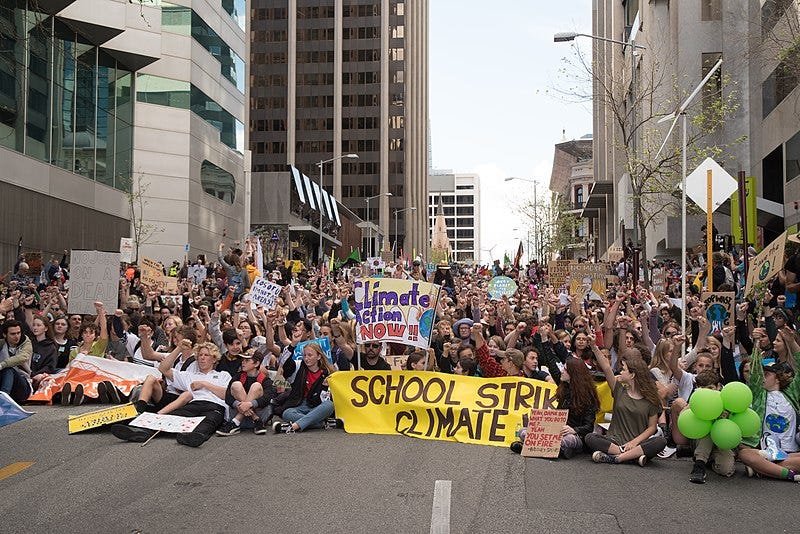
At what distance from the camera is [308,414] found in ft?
38.5

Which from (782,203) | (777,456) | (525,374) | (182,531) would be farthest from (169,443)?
(782,203)

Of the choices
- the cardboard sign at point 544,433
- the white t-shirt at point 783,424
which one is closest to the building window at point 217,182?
the cardboard sign at point 544,433

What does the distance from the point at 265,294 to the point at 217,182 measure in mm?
33534

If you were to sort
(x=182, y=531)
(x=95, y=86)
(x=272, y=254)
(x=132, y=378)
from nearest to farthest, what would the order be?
1. (x=182, y=531)
2. (x=132, y=378)
3. (x=95, y=86)
4. (x=272, y=254)

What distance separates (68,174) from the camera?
3528 cm

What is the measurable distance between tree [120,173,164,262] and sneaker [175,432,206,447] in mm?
30484

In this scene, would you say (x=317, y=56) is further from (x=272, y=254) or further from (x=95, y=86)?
(x=95, y=86)

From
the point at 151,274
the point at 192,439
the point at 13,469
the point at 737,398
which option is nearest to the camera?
the point at 737,398

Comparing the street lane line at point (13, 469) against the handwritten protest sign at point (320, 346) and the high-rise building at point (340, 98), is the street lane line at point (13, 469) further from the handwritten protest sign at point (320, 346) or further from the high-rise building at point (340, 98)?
the high-rise building at point (340, 98)

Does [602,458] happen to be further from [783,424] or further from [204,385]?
[204,385]

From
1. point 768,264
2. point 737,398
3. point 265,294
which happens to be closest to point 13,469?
point 737,398

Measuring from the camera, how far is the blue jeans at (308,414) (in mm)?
11695

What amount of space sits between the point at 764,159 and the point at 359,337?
2806cm

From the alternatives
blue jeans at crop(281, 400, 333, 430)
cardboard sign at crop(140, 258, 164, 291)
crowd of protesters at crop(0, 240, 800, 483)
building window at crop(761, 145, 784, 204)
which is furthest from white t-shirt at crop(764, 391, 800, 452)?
building window at crop(761, 145, 784, 204)
